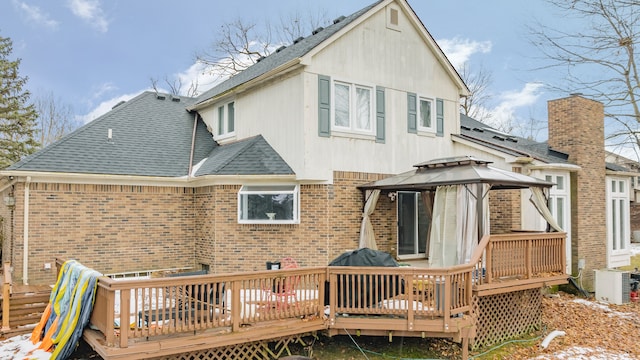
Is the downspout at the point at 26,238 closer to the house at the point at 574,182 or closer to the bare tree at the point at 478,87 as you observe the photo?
the house at the point at 574,182

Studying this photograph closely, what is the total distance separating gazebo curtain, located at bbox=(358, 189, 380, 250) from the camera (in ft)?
36.0

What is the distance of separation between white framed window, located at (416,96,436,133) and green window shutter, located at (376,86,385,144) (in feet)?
4.90

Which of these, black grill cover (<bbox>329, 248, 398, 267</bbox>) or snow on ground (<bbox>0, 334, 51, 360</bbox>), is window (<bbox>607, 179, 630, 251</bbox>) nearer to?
black grill cover (<bbox>329, 248, 398, 267</bbox>)

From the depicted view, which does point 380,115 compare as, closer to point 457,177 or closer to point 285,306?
point 457,177

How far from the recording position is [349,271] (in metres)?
7.21

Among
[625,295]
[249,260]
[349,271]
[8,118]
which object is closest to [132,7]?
[8,118]

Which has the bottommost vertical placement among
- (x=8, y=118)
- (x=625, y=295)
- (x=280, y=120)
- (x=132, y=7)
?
(x=625, y=295)

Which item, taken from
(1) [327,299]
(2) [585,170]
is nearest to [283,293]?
(1) [327,299]

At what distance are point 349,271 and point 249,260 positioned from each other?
14.1 feet

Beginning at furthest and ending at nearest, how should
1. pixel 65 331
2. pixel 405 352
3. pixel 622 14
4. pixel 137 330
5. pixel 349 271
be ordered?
pixel 622 14 → pixel 405 352 → pixel 349 271 → pixel 65 331 → pixel 137 330

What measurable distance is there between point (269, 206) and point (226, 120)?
4326 mm

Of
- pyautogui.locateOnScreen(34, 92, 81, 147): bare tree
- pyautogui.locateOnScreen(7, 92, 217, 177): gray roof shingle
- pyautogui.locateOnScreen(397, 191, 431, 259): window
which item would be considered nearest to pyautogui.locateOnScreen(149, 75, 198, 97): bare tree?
pyautogui.locateOnScreen(34, 92, 81, 147): bare tree

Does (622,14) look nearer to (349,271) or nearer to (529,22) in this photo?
(529,22)

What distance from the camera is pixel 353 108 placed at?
1126cm
